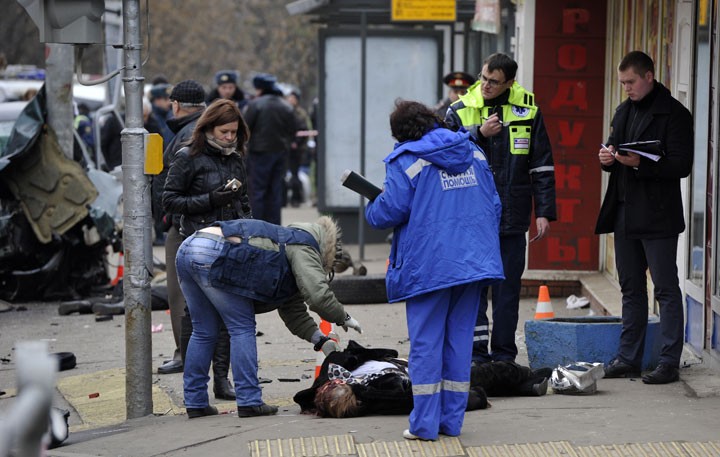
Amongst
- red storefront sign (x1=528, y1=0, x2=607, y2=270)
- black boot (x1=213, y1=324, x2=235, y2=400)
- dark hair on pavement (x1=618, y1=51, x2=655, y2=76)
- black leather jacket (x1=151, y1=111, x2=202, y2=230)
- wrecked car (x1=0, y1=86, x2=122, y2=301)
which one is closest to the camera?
dark hair on pavement (x1=618, y1=51, x2=655, y2=76)

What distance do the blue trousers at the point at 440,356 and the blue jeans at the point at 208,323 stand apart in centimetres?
107

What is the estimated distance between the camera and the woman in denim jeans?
6.34m

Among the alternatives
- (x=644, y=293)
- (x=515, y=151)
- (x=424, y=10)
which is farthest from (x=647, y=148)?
(x=424, y=10)

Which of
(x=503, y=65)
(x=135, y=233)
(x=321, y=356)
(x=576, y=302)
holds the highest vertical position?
(x=503, y=65)

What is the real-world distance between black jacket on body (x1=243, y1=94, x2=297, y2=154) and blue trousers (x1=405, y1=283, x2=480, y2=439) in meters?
9.54

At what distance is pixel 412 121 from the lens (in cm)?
593

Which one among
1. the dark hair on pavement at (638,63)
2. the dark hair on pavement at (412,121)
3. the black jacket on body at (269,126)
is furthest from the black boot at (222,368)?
the black jacket on body at (269,126)

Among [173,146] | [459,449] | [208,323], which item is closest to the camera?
[459,449]

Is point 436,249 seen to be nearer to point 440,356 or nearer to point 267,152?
point 440,356

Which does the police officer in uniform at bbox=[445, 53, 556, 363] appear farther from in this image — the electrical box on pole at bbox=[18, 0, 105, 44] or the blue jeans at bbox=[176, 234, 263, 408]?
the electrical box on pole at bbox=[18, 0, 105, 44]

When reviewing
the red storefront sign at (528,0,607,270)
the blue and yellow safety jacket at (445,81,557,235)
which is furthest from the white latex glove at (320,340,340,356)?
the red storefront sign at (528,0,607,270)

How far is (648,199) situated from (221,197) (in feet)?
7.92

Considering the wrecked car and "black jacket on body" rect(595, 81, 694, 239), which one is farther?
the wrecked car

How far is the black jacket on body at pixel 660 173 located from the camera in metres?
7.15
